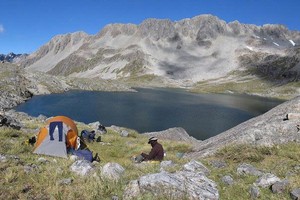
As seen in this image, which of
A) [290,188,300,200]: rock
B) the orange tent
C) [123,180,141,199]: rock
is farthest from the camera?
the orange tent

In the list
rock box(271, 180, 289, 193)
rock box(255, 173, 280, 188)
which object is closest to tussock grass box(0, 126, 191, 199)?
rock box(255, 173, 280, 188)

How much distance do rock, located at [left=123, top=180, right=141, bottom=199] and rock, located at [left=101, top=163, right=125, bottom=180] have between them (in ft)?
4.10

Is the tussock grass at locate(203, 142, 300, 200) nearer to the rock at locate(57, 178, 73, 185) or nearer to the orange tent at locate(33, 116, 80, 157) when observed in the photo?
the rock at locate(57, 178, 73, 185)

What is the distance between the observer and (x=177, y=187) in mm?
9734

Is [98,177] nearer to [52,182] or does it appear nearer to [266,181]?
[52,182]

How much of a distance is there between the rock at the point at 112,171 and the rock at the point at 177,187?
1.72m

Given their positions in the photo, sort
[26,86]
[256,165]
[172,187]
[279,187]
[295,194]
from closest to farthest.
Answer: [295,194] → [172,187] → [279,187] → [256,165] → [26,86]

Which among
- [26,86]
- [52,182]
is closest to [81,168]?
[52,182]

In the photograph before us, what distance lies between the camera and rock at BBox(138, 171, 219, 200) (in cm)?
955

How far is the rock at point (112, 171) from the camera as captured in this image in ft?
38.1

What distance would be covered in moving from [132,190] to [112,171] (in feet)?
7.49

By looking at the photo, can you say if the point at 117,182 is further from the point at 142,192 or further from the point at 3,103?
the point at 3,103

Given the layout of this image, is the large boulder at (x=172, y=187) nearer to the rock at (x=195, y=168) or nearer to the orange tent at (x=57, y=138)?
the rock at (x=195, y=168)

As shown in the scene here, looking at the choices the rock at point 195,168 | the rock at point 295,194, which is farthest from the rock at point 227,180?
the rock at point 295,194
